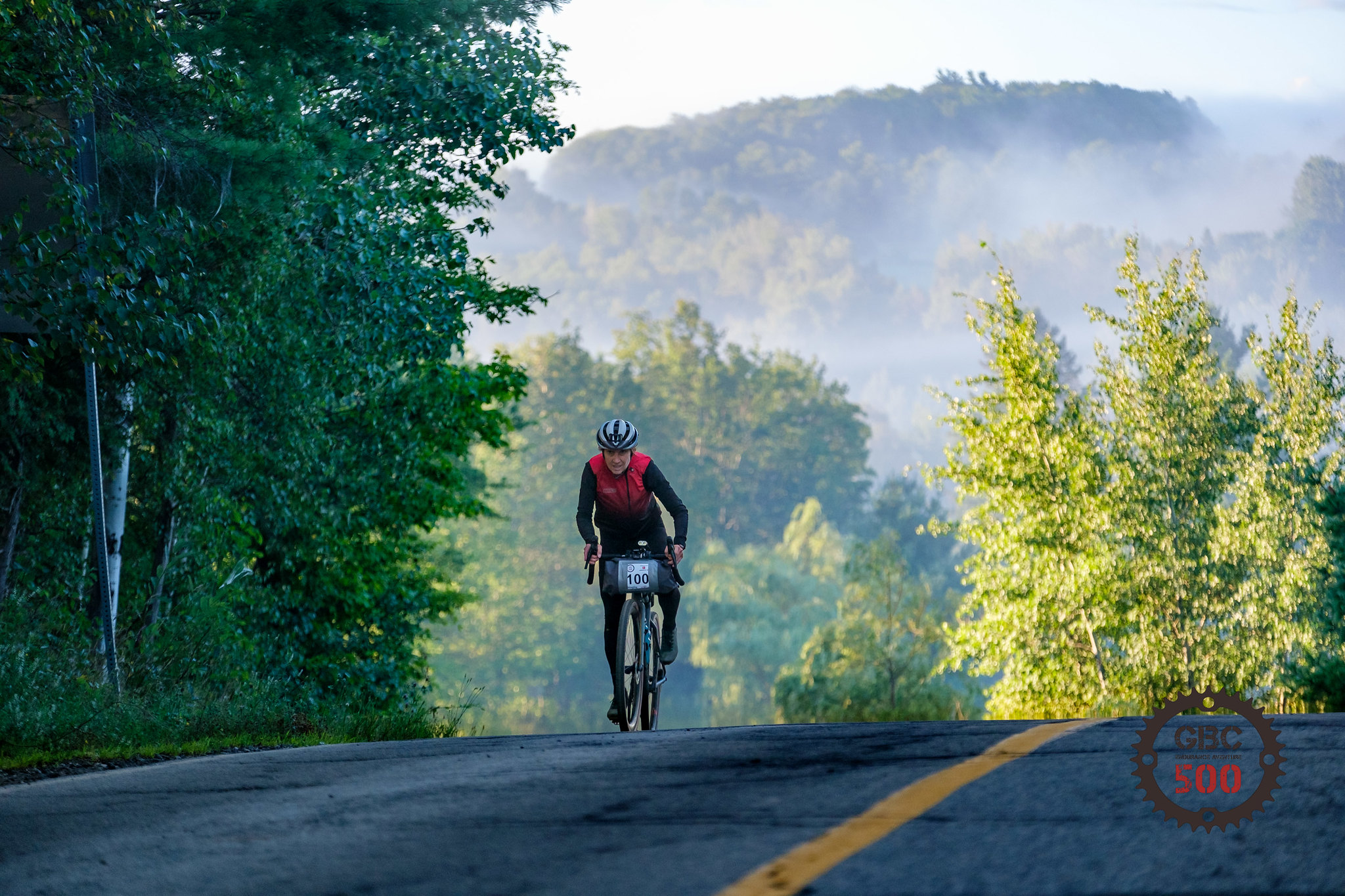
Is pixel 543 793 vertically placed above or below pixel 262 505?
below

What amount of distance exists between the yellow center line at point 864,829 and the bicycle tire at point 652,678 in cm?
453

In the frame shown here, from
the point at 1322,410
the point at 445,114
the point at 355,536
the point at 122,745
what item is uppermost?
the point at 445,114

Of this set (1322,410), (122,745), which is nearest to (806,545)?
(1322,410)

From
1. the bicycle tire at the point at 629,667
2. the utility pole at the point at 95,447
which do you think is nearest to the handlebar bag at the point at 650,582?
the bicycle tire at the point at 629,667

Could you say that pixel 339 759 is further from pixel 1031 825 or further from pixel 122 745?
pixel 1031 825

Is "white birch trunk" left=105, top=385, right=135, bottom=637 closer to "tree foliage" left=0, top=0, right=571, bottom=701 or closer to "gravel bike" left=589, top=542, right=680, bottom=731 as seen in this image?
"tree foliage" left=0, top=0, right=571, bottom=701

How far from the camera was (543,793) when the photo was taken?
18.3ft

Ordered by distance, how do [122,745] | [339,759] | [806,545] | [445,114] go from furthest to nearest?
[806,545]
[445,114]
[122,745]
[339,759]

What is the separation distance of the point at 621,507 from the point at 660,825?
540 cm

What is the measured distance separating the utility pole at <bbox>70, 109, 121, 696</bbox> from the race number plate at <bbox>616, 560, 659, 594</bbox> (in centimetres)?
404

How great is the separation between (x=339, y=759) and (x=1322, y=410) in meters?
30.2

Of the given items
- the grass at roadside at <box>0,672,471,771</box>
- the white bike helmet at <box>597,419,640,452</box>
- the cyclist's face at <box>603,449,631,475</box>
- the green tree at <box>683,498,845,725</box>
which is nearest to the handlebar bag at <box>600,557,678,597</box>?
the cyclist's face at <box>603,449,631,475</box>

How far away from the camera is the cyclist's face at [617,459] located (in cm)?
988

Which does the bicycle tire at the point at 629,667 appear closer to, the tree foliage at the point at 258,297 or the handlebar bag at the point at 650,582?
the handlebar bag at the point at 650,582
